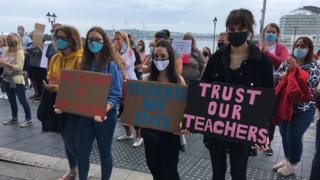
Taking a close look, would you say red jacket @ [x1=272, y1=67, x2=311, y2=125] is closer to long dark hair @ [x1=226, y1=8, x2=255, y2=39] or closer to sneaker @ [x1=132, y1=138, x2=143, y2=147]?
long dark hair @ [x1=226, y1=8, x2=255, y2=39]

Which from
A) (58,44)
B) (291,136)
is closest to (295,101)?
(291,136)

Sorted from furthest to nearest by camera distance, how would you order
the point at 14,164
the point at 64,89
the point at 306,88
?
1. the point at 14,164
2. the point at 306,88
3. the point at 64,89

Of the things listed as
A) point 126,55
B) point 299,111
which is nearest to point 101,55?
point 126,55

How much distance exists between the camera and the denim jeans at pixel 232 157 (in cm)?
290

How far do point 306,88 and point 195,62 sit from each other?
2.26 metres

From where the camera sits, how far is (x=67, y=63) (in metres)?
3.86

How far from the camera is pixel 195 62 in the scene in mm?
6039

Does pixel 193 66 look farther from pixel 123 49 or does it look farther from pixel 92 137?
pixel 92 137

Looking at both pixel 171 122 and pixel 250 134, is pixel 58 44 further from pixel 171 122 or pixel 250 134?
pixel 250 134

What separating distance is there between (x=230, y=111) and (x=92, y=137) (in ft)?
5.02

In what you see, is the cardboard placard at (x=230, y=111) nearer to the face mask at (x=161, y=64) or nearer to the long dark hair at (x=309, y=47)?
the face mask at (x=161, y=64)

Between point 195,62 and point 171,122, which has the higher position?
point 195,62

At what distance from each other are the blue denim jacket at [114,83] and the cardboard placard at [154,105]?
239 mm

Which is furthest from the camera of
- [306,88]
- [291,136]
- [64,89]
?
[291,136]
